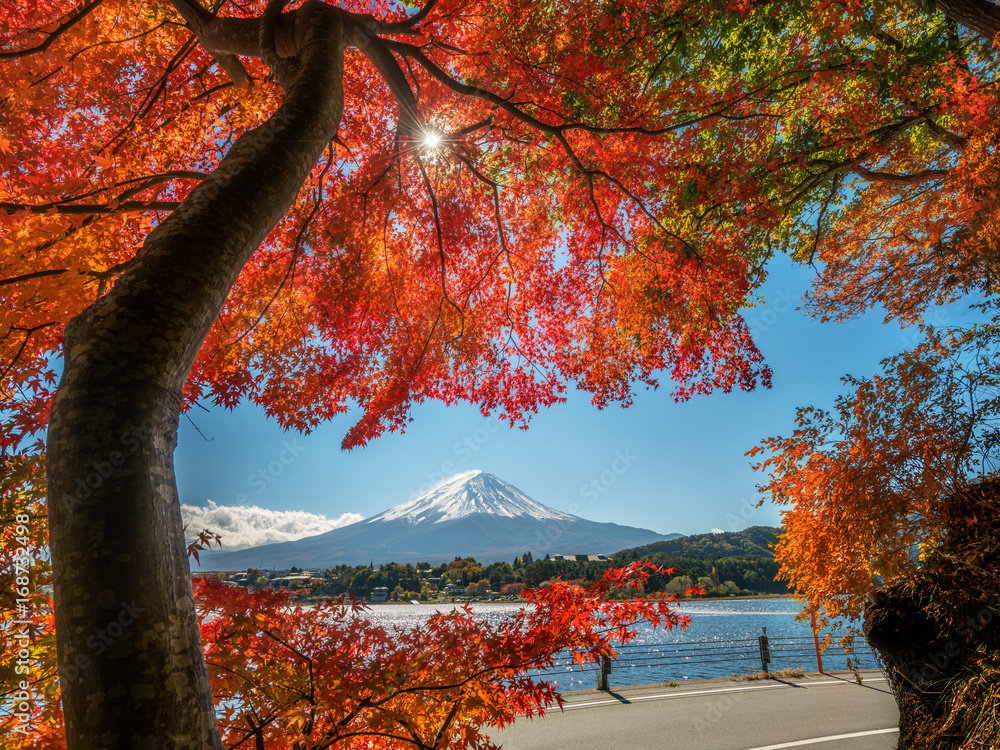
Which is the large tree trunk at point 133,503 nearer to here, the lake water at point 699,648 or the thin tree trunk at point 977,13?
the lake water at point 699,648

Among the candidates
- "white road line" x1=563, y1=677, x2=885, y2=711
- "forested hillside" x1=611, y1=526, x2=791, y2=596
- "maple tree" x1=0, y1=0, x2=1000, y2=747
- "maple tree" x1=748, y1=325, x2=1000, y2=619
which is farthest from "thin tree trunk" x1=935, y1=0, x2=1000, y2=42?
"white road line" x1=563, y1=677, x2=885, y2=711

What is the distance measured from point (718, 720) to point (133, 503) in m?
7.62

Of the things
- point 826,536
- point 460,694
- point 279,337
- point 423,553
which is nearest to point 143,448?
point 460,694

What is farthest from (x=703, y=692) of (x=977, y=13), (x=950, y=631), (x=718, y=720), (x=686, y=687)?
(x=977, y=13)

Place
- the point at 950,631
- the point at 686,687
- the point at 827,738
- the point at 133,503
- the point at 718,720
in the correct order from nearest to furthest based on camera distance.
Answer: the point at 133,503
the point at 950,631
the point at 827,738
the point at 718,720
the point at 686,687

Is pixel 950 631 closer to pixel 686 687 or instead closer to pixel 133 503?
pixel 686 687

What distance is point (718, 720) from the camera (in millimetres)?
6117

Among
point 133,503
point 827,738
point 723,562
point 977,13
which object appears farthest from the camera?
point 723,562

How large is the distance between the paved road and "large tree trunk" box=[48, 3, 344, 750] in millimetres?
5490

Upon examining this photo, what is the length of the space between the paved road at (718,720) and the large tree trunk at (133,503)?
18.0 feet

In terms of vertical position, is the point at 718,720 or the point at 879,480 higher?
the point at 879,480

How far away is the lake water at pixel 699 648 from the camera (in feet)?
14.9

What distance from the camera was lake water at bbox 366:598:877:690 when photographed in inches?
179

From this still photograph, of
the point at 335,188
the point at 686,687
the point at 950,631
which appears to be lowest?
the point at 686,687
